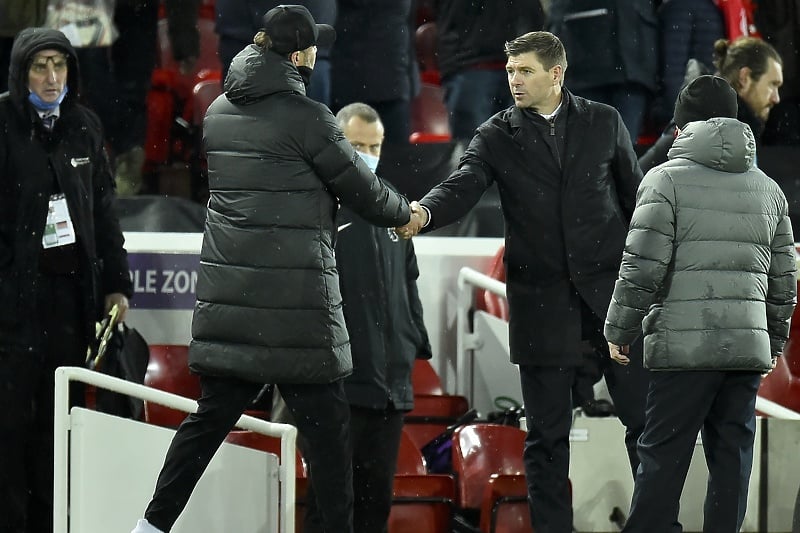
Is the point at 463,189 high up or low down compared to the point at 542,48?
down

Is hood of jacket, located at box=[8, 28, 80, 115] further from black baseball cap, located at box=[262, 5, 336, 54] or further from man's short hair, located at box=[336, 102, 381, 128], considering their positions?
black baseball cap, located at box=[262, 5, 336, 54]

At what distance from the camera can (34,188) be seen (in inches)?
221

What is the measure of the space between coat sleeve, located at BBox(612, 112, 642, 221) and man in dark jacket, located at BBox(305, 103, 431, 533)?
2.75ft

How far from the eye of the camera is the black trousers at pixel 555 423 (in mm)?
4902

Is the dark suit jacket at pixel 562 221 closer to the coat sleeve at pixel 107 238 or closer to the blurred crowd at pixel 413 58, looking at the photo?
the coat sleeve at pixel 107 238

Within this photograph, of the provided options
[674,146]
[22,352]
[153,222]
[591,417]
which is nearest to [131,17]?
[153,222]

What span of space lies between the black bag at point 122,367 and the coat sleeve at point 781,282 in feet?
8.02

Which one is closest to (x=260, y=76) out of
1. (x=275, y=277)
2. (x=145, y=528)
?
(x=275, y=277)

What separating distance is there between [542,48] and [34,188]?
1.95 metres

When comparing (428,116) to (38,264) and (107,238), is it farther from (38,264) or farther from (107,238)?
(38,264)

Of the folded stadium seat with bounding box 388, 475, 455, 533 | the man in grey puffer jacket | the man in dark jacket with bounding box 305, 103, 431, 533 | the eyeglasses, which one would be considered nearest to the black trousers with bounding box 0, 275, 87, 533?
the eyeglasses

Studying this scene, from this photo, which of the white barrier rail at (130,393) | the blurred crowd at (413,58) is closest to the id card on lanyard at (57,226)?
the white barrier rail at (130,393)

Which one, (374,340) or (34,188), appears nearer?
(374,340)

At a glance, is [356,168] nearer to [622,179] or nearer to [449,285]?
[622,179]
